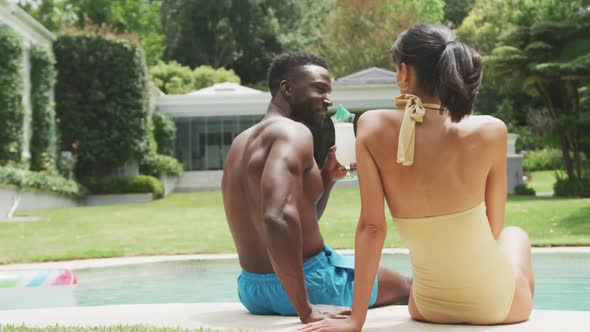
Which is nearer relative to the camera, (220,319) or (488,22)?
(220,319)

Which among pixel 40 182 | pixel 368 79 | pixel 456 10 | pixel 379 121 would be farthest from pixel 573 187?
pixel 456 10

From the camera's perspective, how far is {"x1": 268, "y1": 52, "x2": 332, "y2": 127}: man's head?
3.60 metres

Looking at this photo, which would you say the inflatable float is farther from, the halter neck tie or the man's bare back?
the halter neck tie

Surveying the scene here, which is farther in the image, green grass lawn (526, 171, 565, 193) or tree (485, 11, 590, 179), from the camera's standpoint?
green grass lawn (526, 171, 565, 193)

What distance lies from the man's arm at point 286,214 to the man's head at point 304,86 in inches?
14.4

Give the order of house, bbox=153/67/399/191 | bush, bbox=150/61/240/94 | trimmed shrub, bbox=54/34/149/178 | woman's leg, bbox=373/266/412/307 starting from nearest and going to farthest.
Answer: woman's leg, bbox=373/266/412/307
trimmed shrub, bbox=54/34/149/178
house, bbox=153/67/399/191
bush, bbox=150/61/240/94

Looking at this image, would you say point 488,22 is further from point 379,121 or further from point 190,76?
point 379,121

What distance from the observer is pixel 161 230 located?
1205 centimetres

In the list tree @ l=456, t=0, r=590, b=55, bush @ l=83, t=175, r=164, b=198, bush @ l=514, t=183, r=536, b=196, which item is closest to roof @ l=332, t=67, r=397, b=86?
bush @ l=83, t=175, r=164, b=198

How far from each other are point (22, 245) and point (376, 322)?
317 inches

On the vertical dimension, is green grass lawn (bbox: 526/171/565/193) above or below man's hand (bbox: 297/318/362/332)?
below

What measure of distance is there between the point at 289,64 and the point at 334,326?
1315 millimetres

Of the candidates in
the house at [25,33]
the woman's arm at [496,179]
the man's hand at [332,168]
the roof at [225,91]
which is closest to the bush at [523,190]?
the roof at [225,91]

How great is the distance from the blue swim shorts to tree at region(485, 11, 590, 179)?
15.5m
